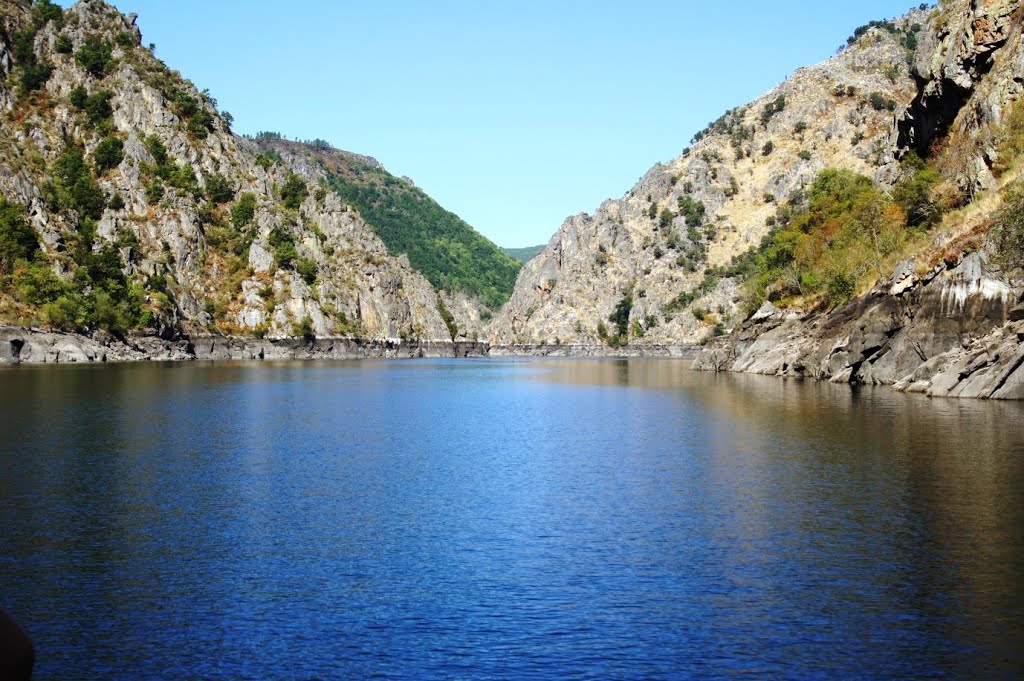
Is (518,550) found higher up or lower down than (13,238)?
lower down

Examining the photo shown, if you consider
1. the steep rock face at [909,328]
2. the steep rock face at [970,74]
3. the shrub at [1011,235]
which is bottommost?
the steep rock face at [909,328]

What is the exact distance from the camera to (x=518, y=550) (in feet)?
93.1

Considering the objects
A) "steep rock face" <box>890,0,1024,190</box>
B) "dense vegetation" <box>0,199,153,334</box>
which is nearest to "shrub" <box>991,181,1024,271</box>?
"steep rock face" <box>890,0,1024,190</box>

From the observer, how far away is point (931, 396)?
75312 mm

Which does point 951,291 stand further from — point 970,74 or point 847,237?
point 847,237

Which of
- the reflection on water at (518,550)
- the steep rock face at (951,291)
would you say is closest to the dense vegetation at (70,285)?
the steep rock face at (951,291)

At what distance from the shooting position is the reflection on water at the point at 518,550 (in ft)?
65.5

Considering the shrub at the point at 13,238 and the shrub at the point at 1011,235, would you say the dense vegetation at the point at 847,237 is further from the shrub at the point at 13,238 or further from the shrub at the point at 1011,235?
the shrub at the point at 13,238

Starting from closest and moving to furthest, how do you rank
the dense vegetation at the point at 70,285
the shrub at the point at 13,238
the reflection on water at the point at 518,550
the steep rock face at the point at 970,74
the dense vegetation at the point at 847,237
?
the reflection on water at the point at 518,550
the steep rock face at the point at 970,74
the dense vegetation at the point at 847,237
the dense vegetation at the point at 70,285
the shrub at the point at 13,238

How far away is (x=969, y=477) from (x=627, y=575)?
2028cm

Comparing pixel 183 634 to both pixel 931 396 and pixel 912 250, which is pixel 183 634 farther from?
pixel 912 250

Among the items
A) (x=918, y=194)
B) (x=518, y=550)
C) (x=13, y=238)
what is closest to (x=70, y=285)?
(x=13, y=238)

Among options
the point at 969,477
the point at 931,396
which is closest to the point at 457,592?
the point at 969,477

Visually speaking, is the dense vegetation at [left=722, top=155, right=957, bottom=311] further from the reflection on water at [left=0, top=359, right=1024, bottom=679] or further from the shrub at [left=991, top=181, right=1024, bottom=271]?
the reflection on water at [left=0, top=359, right=1024, bottom=679]
